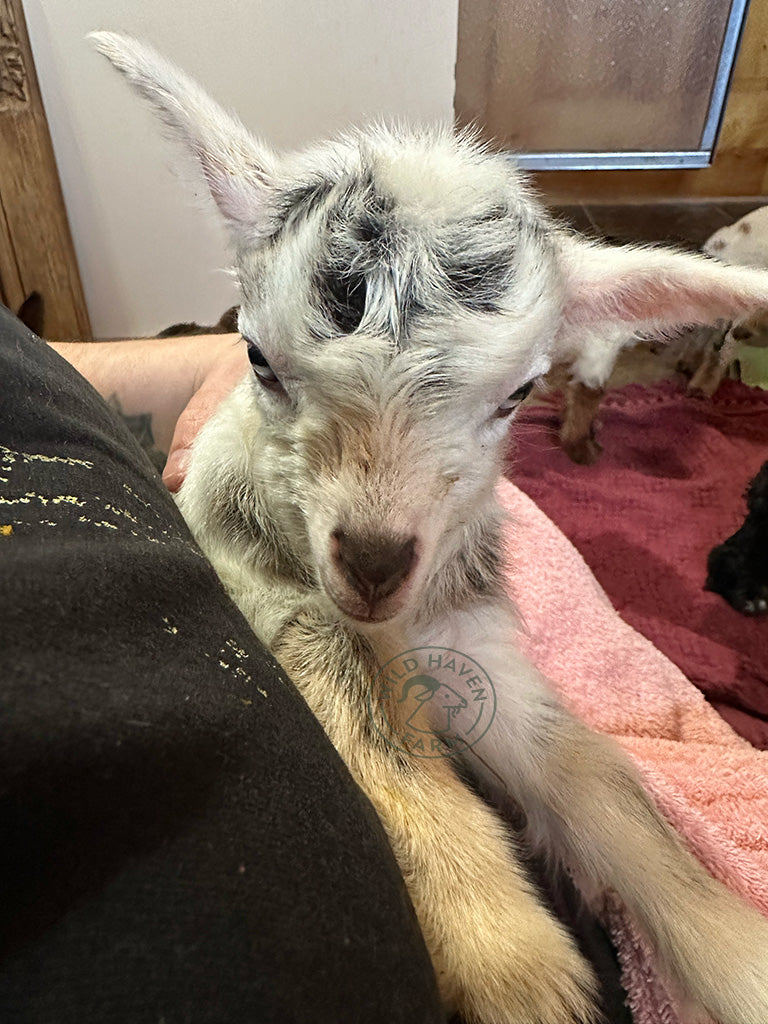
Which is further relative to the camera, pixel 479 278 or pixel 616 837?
pixel 616 837

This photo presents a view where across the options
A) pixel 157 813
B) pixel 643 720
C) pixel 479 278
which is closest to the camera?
pixel 157 813

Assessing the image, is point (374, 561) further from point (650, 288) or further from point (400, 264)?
point (650, 288)

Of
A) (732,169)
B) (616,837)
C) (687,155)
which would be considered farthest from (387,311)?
(732,169)

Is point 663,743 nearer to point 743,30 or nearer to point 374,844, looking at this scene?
point 374,844

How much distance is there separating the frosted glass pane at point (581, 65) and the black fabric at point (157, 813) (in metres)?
1.91

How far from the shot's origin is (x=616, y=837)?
0.80 metres

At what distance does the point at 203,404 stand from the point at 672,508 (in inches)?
56.3

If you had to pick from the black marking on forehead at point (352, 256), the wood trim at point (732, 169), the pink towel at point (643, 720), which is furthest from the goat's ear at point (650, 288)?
the wood trim at point (732, 169)

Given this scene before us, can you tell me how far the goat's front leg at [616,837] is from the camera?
728 millimetres

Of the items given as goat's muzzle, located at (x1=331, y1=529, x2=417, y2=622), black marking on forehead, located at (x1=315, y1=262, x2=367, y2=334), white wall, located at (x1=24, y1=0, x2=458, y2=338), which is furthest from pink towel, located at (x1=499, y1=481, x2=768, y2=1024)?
white wall, located at (x1=24, y1=0, x2=458, y2=338)

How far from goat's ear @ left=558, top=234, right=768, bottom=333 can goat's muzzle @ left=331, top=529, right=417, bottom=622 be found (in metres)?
0.42

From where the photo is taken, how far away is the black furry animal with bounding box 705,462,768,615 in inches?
72.2

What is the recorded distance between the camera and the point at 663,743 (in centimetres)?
116

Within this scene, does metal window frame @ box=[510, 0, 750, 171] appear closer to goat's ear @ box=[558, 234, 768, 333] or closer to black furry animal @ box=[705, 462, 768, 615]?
black furry animal @ box=[705, 462, 768, 615]
